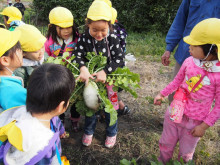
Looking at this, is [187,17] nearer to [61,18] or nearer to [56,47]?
[61,18]

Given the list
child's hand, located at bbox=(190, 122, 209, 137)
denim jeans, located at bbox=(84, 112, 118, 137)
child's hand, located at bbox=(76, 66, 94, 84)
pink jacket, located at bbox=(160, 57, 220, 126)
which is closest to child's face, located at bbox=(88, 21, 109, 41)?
child's hand, located at bbox=(76, 66, 94, 84)

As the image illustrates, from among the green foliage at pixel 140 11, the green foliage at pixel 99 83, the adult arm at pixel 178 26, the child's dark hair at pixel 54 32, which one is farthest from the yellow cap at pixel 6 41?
the green foliage at pixel 140 11

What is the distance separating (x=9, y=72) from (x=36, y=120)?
608 mm

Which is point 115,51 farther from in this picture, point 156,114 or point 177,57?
point 156,114

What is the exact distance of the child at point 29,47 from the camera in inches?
79.2

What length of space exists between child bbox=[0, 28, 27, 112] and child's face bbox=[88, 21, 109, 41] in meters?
0.82

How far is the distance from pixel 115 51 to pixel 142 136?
137 cm

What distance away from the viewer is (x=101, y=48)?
7.60 ft

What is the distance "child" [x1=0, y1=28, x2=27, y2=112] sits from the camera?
58.1 inches

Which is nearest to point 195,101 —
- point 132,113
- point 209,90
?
point 209,90

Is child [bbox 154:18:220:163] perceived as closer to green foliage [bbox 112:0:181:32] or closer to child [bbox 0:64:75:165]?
child [bbox 0:64:75:165]

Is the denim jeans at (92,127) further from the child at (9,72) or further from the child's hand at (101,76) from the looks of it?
the child at (9,72)

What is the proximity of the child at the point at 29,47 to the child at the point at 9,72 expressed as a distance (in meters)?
0.38

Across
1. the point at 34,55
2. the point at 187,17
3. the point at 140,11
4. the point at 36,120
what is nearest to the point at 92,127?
the point at 34,55
